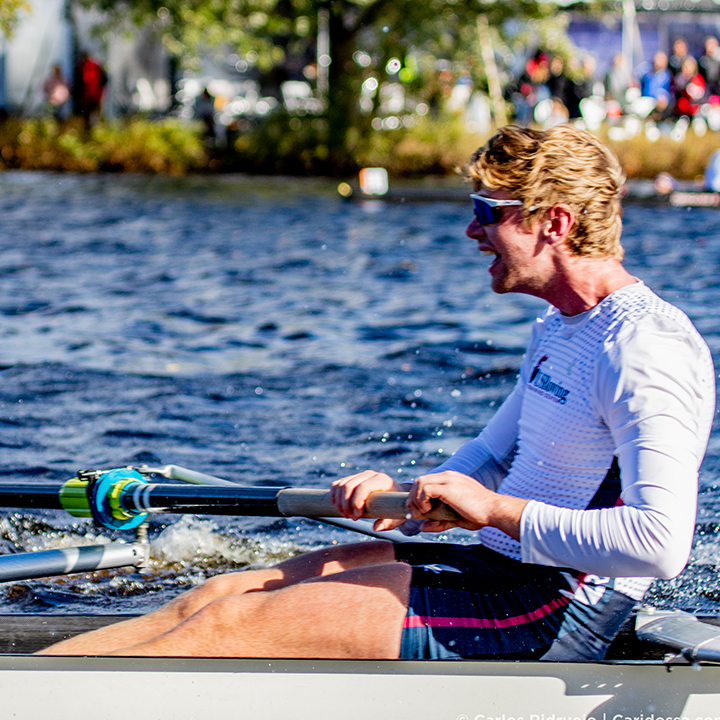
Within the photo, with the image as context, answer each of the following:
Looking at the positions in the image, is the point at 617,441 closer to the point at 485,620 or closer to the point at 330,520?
the point at 485,620

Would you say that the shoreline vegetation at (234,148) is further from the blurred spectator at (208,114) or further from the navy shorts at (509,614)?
the navy shorts at (509,614)

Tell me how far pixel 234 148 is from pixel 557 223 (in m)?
22.3

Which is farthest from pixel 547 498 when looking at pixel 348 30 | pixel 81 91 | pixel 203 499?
pixel 81 91

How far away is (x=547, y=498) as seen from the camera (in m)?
2.54

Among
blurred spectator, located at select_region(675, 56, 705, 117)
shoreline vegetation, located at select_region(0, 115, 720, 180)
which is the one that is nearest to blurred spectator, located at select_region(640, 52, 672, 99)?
blurred spectator, located at select_region(675, 56, 705, 117)

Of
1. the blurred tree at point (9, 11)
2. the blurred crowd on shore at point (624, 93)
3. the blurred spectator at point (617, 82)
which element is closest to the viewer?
the blurred tree at point (9, 11)

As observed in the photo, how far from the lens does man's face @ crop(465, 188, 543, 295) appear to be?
2580 mm

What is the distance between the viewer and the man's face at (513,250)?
2580 mm

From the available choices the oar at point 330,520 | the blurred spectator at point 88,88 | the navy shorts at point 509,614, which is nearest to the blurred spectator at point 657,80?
the blurred spectator at point 88,88

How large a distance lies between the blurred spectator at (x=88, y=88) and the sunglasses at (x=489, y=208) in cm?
2275

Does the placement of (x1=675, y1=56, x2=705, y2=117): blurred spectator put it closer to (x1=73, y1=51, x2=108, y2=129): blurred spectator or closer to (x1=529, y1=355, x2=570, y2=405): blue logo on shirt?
(x1=73, y1=51, x2=108, y2=129): blurred spectator

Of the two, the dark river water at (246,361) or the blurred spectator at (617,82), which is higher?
the blurred spectator at (617,82)

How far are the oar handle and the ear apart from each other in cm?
71

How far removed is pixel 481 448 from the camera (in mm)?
2977
